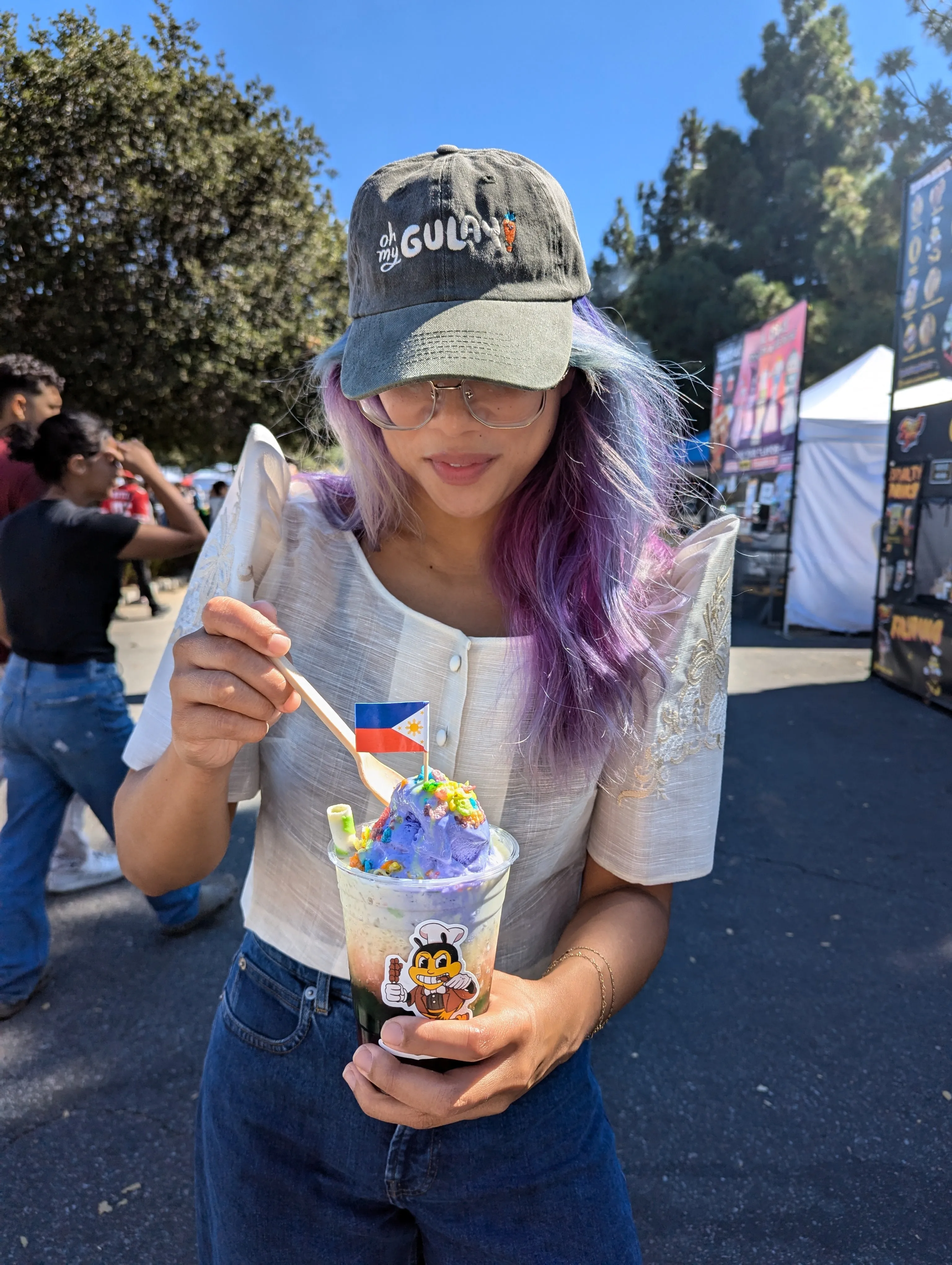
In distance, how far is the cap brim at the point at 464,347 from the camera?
1009 millimetres

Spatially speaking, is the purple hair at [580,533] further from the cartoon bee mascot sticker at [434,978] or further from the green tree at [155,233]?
the green tree at [155,233]

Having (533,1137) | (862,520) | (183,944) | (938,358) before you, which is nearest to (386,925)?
(533,1137)

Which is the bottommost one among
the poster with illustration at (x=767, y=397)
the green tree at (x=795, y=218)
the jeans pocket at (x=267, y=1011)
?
the jeans pocket at (x=267, y=1011)

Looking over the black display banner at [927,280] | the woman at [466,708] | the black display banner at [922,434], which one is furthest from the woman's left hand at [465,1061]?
the black display banner at [927,280]

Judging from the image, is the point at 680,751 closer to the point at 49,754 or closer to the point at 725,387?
the point at 49,754

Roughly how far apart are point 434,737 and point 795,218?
26.9 meters

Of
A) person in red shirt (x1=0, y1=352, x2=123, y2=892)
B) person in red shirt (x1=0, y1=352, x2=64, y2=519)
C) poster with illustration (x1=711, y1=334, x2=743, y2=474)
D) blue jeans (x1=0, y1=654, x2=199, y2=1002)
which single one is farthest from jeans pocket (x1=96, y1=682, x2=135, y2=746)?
poster with illustration (x1=711, y1=334, x2=743, y2=474)

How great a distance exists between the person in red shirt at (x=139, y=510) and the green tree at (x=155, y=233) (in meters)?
0.98

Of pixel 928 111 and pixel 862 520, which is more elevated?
pixel 928 111

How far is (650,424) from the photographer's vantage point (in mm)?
1320

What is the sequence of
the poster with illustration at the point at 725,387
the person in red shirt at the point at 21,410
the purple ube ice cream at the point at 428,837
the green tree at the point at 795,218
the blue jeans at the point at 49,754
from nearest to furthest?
the purple ube ice cream at the point at 428,837
the blue jeans at the point at 49,754
the person in red shirt at the point at 21,410
the poster with illustration at the point at 725,387
the green tree at the point at 795,218

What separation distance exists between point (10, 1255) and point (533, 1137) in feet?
5.93

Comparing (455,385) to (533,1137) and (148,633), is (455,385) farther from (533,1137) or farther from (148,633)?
(148,633)

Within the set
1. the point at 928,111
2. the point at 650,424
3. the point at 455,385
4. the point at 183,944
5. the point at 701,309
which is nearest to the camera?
the point at 455,385
